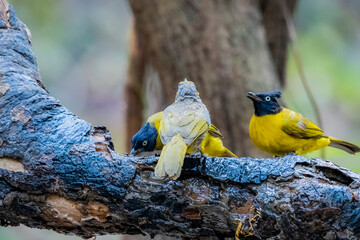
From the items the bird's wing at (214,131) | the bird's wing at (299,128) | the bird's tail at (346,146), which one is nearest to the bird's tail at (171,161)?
the bird's wing at (214,131)

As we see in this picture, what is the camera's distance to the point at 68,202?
2.40 meters

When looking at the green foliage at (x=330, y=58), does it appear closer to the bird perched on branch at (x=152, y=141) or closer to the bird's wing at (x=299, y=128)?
the bird's wing at (x=299, y=128)

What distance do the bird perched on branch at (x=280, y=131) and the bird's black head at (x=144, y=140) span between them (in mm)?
779

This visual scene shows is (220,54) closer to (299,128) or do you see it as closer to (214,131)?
(299,128)

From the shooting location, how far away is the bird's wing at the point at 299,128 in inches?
138

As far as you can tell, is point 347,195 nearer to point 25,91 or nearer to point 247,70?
point 25,91

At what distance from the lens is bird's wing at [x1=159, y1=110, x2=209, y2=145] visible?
2.42 m

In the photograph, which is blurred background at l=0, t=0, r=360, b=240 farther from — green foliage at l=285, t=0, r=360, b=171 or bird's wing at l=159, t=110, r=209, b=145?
bird's wing at l=159, t=110, r=209, b=145

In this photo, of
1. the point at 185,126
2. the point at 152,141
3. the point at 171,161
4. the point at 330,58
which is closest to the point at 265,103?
the point at 152,141

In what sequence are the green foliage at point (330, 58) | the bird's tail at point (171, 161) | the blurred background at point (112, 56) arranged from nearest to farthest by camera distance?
the bird's tail at point (171, 161), the green foliage at point (330, 58), the blurred background at point (112, 56)

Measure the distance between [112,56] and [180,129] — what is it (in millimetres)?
10554

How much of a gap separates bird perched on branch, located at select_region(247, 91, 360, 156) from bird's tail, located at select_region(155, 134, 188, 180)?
133 centimetres

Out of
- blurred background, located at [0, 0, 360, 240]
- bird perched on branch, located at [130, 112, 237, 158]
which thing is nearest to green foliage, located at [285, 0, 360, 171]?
blurred background, located at [0, 0, 360, 240]

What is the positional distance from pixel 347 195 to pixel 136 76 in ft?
16.6
